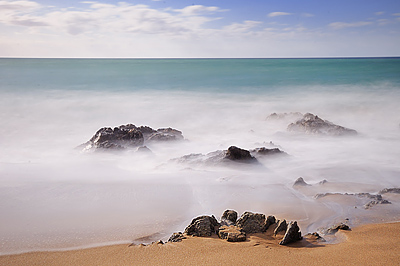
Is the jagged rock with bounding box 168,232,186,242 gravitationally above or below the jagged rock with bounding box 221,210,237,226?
below

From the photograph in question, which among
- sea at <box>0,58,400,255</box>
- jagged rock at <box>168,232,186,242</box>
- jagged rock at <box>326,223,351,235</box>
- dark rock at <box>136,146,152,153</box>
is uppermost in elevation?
dark rock at <box>136,146,152,153</box>

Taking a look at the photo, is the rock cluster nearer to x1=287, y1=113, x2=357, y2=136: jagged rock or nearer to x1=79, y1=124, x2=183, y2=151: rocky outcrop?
x1=79, y1=124, x2=183, y2=151: rocky outcrop

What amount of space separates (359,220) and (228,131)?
737cm

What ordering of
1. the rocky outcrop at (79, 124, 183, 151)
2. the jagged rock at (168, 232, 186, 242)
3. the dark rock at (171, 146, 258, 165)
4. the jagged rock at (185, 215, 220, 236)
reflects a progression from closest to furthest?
the jagged rock at (168, 232, 186, 242) < the jagged rock at (185, 215, 220, 236) < the dark rock at (171, 146, 258, 165) < the rocky outcrop at (79, 124, 183, 151)

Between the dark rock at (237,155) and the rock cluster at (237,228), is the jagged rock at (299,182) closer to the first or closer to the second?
the dark rock at (237,155)

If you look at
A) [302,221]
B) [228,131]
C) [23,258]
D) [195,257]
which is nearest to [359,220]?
[302,221]

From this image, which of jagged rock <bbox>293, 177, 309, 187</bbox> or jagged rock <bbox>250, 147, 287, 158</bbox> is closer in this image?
jagged rock <bbox>293, 177, 309, 187</bbox>

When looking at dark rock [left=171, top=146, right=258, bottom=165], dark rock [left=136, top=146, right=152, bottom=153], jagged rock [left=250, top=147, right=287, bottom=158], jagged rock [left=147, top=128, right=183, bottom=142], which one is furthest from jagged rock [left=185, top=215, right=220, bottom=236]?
jagged rock [left=147, top=128, right=183, bottom=142]

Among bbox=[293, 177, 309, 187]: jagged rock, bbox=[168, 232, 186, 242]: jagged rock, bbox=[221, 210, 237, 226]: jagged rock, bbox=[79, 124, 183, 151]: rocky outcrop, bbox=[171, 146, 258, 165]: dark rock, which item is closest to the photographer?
bbox=[168, 232, 186, 242]: jagged rock

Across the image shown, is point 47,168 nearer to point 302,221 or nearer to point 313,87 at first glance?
point 302,221

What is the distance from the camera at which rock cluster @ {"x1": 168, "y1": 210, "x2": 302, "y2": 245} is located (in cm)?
389

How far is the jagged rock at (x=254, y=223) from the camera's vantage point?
164 inches

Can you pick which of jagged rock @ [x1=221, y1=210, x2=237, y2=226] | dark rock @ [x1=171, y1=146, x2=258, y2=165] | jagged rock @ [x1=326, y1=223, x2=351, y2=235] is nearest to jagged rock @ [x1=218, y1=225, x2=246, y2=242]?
jagged rock @ [x1=221, y1=210, x2=237, y2=226]

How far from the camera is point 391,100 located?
19.2m
